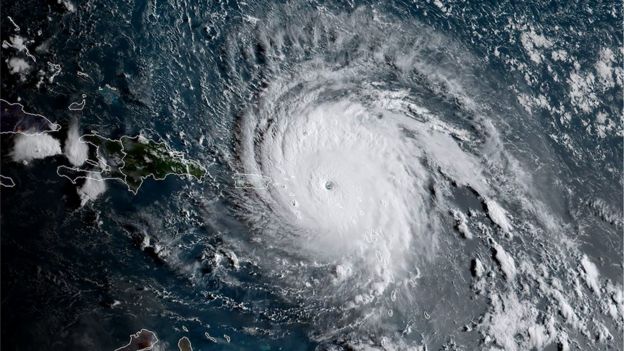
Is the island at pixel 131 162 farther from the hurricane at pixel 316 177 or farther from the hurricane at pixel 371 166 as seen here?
the hurricane at pixel 371 166

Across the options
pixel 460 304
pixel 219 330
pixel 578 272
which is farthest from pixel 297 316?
pixel 578 272

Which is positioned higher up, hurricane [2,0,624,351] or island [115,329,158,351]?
hurricane [2,0,624,351]

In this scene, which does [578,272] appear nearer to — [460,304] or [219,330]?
[460,304]

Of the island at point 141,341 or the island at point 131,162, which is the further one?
the island at point 131,162

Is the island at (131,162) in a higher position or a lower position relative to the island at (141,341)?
higher

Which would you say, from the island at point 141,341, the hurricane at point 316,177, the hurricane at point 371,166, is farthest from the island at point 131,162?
the island at point 141,341

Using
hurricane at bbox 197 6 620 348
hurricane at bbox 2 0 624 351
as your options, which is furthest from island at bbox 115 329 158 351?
hurricane at bbox 197 6 620 348

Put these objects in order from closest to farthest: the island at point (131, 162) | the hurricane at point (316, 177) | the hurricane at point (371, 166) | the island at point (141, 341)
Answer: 1. the island at point (141, 341)
2. the hurricane at point (316, 177)
3. the island at point (131, 162)
4. the hurricane at point (371, 166)

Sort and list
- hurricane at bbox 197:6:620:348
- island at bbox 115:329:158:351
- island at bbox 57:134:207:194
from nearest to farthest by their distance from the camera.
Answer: island at bbox 115:329:158:351
island at bbox 57:134:207:194
hurricane at bbox 197:6:620:348

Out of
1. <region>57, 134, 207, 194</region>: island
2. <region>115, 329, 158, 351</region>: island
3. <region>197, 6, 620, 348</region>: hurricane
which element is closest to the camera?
<region>115, 329, 158, 351</region>: island

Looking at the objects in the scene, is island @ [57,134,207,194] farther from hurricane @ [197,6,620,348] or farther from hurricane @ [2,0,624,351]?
hurricane @ [197,6,620,348]

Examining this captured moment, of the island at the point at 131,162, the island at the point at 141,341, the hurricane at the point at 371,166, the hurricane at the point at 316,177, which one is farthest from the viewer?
the hurricane at the point at 371,166
